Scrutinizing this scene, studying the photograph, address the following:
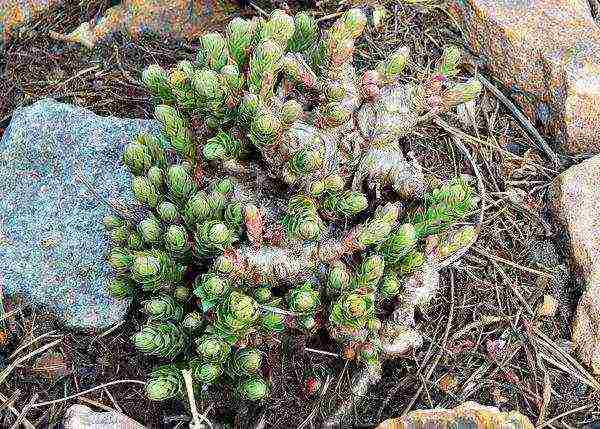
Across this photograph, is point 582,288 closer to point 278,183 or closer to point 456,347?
point 456,347

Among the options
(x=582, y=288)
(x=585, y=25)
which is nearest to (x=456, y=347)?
(x=582, y=288)

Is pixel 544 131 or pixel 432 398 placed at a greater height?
pixel 544 131

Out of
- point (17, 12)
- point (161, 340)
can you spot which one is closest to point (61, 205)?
point (161, 340)

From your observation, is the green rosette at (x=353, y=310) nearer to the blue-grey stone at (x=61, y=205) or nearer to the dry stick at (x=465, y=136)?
the blue-grey stone at (x=61, y=205)

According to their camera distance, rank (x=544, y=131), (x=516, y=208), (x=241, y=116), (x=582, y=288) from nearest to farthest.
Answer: (x=241, y=116)
(x=582, y=288)
(x=516, y=208)
(x=544, y=131)

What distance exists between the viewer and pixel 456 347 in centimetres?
313

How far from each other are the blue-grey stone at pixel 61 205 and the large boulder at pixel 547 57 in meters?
1.78

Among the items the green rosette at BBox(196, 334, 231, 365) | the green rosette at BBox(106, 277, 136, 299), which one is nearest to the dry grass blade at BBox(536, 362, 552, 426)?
the green rosette at BBox(196, 334, 231, 365)

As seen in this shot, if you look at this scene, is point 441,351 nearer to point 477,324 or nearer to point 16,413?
point 477,324

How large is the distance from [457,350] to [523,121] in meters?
1.32

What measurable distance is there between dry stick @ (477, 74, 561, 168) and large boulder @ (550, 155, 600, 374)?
0.69ft

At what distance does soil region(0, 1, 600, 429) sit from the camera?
2.96 m

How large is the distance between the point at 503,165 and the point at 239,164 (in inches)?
55.4

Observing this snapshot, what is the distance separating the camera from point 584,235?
3.34 meters
